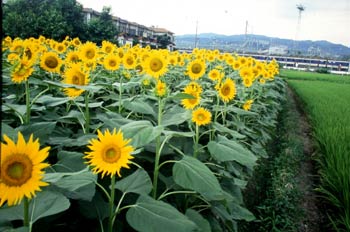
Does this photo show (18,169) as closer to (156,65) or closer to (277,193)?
(156,65)

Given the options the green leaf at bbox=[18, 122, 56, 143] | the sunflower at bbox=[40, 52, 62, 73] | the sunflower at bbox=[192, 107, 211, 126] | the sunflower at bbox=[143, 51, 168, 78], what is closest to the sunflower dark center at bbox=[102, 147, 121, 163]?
the green leaf at bbox=[18, 122, 56, 143]

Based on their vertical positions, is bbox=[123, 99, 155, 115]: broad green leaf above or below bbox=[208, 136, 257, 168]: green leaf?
above

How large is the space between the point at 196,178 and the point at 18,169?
58cm

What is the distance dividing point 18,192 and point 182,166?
60cm

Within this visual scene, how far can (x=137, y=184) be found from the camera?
1.17 metres

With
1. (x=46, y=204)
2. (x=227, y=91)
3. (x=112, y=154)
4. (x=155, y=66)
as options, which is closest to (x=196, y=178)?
(x=112, y=154)

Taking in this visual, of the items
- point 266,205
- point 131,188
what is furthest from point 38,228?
point 266,205

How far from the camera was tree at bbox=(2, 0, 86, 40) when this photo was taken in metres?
14.0

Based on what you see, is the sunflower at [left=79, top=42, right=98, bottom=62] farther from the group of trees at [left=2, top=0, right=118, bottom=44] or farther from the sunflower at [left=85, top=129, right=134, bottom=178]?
the group of trees at [left=2, top=0, right=118, bottom=44]

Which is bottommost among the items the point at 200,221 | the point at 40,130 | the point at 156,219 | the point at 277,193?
the point at 277,193

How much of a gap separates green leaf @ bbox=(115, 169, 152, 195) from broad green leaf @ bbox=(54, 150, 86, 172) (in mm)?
140

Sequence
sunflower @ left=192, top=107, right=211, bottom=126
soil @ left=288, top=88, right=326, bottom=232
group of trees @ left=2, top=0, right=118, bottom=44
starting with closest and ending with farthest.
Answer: sunflower @ left=192, top=107, right=211, bottom=126, soil @ left=288, top=88, right=326, bottom=232, group of trees @ left=2, top=0, right=118, bottom=44

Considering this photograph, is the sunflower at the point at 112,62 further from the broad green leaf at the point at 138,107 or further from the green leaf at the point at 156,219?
the green leaf at the point at 156,219

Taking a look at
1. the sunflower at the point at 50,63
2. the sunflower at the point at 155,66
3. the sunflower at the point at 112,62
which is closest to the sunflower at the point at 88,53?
the sunflower at the point at 112,62
